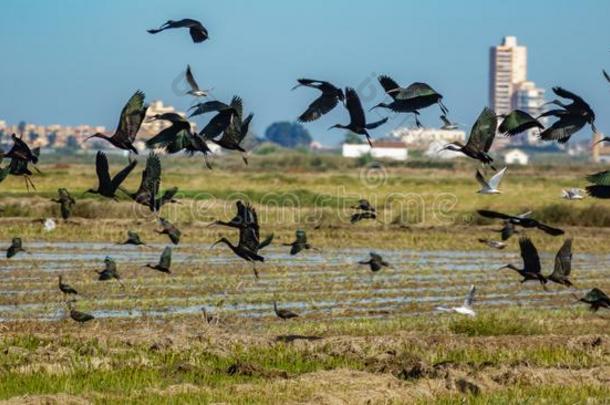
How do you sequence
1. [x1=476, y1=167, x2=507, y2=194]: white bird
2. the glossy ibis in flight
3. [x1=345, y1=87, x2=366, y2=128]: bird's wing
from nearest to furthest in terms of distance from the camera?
[x1=476, y1=167, x2=507, y2=194]: white bird
[x1=345, y1=87, x2=366, y2=128]: bird's wing
the glossy ibis in flight

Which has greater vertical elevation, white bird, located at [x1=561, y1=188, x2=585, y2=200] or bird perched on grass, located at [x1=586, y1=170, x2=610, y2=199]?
bird perched on grass, located at [x1=586, y1=170, x2=610, y2=199]

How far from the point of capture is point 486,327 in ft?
58.0

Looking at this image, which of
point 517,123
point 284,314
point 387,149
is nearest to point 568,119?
point 517,123

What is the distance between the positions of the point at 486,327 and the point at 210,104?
234 inches

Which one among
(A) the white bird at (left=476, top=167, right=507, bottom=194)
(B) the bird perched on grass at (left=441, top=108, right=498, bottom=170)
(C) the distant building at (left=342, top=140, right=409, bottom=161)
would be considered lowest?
(C) the distant building at (left=342, top=140, right=409, bottom=161)

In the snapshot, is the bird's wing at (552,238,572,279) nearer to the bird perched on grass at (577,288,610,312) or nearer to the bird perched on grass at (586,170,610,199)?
the bird perched on grass at (577,288,610,312)

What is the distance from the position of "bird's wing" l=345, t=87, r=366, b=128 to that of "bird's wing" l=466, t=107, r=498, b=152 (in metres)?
1.36

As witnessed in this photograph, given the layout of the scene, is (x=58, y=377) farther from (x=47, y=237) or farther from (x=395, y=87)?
(x=47, y=237)

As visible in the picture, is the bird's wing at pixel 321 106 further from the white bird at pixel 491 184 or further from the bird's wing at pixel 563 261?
the bird's wing at pixel 563 261

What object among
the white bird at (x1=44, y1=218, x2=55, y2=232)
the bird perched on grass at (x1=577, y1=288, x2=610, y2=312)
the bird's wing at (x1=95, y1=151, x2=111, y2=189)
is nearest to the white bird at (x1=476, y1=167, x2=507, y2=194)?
the bird perched on grass at (x1=577, y1=288, x2=610, y2=312)

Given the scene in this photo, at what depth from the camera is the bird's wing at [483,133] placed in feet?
→ 44.4

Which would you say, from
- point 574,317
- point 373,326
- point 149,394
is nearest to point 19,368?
point 149,394

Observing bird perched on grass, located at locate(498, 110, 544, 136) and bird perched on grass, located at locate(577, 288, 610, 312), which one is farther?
bird perched on grass, located at locate(577, 288, 610, 312)

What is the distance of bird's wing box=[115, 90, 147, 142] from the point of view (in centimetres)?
1331
